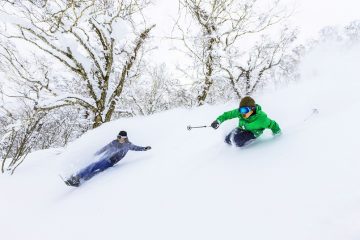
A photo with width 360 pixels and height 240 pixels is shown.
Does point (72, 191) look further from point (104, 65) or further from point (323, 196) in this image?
point (104, 65)

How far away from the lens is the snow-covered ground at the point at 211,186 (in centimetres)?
306

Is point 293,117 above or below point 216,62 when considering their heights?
below

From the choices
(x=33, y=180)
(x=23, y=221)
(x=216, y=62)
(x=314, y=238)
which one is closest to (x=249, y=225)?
(x=314, y=238)

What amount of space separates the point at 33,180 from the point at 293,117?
5757mm

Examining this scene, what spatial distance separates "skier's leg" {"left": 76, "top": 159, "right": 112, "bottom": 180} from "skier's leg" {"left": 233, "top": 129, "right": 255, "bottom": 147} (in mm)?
2876

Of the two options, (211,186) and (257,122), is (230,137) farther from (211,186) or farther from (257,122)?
(211,186)

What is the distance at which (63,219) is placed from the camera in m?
5.09

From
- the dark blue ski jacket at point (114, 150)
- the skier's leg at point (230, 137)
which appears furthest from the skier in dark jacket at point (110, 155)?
the skier's leg at point (230, 137)

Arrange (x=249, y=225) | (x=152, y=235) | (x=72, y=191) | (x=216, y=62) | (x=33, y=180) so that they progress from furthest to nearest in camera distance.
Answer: (x=216, y=62) < (x=33, y=180) < (x=72, y=191) < (x=152, y=235) < (x=249, y=225)

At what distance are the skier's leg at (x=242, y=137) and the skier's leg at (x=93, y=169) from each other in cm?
288

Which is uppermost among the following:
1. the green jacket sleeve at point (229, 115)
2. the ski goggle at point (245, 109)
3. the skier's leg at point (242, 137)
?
the ski goggle at point (245, 109)

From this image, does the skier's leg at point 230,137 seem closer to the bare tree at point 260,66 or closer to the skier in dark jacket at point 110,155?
the skier in dark jacket at point 110,155

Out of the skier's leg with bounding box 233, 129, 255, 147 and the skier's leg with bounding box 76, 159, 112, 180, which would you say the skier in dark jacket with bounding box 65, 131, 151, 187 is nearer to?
the skier's leg with bounding box 76, 159, 112, 180

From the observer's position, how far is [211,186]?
4258mm
